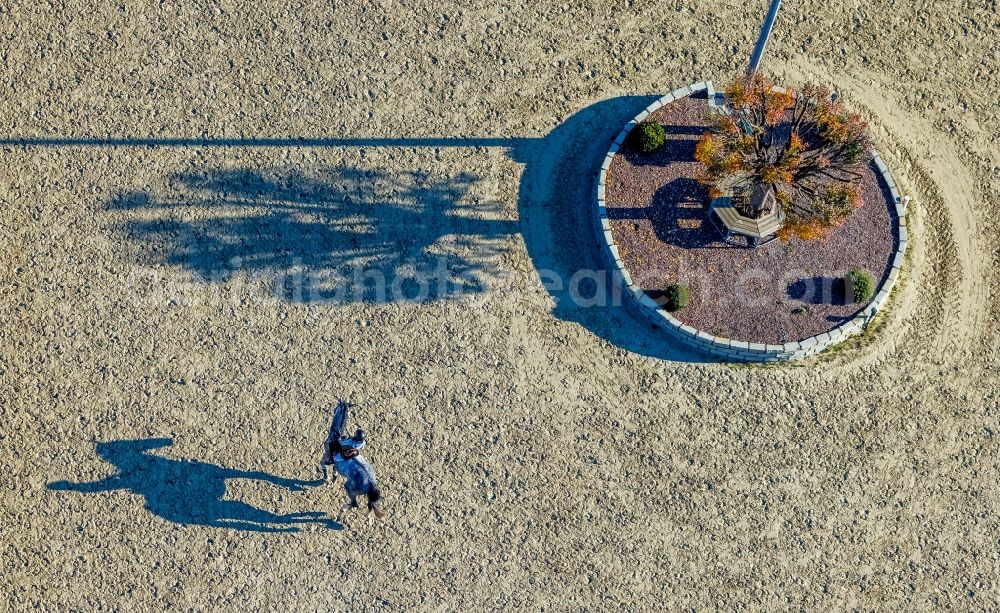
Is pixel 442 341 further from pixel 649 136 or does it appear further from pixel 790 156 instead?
pixel 790 156

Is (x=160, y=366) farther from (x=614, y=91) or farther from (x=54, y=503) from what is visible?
(x=614, y=91)

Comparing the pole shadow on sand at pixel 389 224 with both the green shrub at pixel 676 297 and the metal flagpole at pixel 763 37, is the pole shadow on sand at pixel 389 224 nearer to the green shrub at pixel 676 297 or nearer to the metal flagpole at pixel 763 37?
the green shrub at pixel 676 297

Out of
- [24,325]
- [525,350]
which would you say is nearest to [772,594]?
[525,350]

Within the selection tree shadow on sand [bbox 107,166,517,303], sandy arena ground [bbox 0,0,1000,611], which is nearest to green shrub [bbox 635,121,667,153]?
sandy arena ground [bbox 0,0,1000,611]

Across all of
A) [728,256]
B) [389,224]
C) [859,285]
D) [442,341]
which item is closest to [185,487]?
[442,341]

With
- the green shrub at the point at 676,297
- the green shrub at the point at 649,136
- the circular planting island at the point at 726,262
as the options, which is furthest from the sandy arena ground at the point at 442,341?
the green shrub at the point at 649,136
